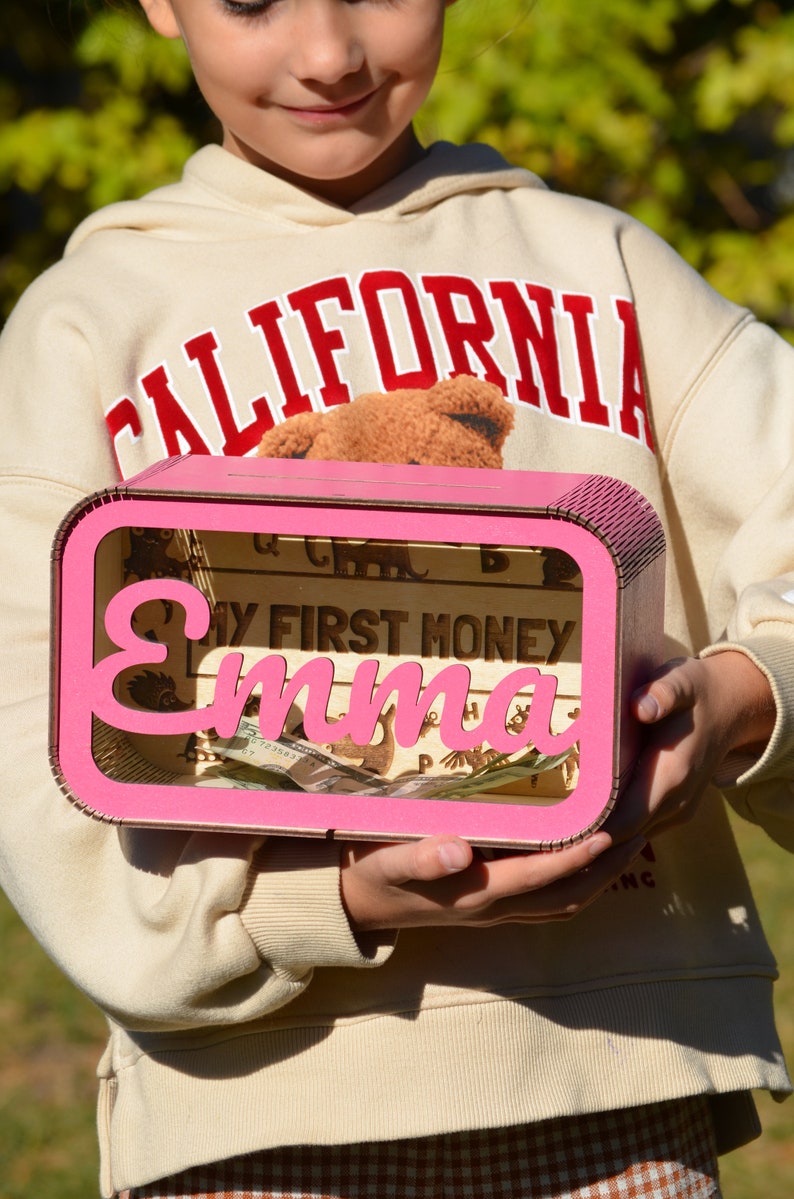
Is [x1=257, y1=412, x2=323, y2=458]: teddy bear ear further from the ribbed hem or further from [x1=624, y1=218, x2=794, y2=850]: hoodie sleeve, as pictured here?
the ribbed hem

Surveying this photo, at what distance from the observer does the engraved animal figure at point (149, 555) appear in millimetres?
1182

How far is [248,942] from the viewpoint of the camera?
1.16 meters

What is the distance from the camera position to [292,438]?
1.32 meters

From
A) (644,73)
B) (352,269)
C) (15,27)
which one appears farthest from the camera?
(15,27)

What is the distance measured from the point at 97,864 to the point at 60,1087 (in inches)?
92.1

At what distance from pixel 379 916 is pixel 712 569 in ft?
1.67

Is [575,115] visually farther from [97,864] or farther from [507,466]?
[97,864]

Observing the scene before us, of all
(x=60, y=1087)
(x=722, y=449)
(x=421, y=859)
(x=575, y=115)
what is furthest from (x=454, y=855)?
(x=575, y=115)

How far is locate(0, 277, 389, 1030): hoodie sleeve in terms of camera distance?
1.15 m

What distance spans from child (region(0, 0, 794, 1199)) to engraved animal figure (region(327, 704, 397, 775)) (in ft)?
0.28

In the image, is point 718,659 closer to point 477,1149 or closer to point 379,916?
point 379,916

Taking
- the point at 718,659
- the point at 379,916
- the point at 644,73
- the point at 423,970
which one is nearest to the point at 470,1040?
the point at 423,970

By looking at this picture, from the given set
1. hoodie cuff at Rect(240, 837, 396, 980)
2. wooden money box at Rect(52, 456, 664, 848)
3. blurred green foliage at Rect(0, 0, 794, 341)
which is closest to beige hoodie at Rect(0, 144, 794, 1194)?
hoodie cuff at Rect(240, 837, 396, 980)

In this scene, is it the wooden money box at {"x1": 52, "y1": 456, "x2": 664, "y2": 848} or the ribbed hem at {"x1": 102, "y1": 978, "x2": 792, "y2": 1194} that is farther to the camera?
the ribbed hem at {"x1": 102, "y1": 978, "x2": 792, "y2": 1194}
